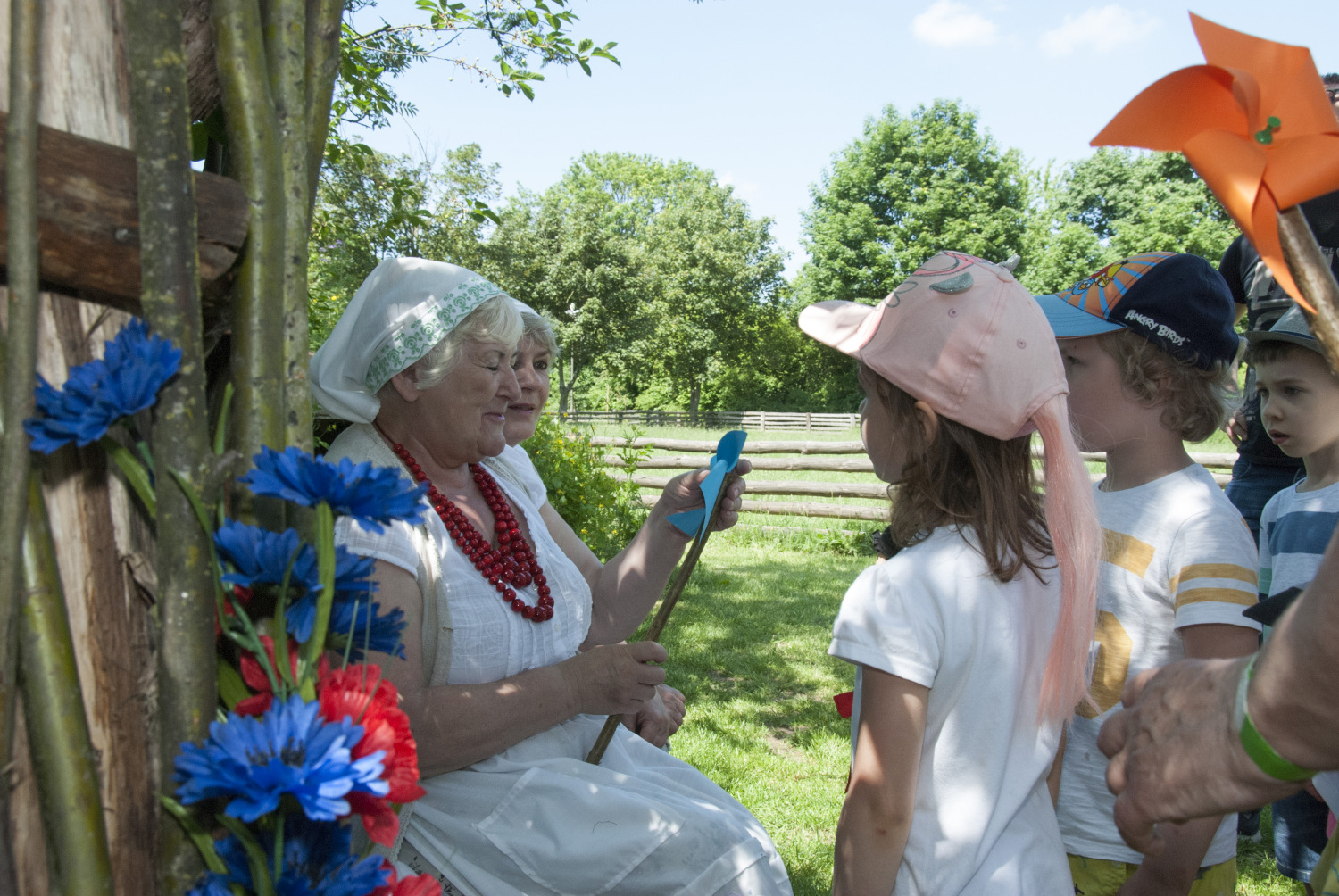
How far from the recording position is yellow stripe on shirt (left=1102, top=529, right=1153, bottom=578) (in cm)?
187

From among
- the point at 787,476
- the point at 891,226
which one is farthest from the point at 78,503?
the point at 891,226

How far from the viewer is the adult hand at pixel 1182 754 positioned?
97 centimetres

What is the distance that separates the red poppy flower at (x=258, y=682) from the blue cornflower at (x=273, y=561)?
0.11ft

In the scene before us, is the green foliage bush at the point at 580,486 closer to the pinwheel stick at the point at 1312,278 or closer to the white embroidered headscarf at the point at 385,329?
the white embroidered headscarf at the point at 385,329

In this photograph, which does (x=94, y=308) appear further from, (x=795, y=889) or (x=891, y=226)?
(x=891, y=226)

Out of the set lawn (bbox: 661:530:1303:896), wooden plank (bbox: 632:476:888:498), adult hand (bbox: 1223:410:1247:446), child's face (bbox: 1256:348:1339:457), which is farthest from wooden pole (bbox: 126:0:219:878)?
wooden plank (bbox: 632:476:888:498)

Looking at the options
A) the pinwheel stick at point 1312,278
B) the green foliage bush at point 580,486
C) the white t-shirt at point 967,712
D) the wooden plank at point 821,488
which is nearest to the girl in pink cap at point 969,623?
the white t-shirt at point 967,712

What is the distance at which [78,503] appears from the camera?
0.80m

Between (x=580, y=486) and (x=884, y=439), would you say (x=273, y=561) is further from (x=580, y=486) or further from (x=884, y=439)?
(x=580, y=486)

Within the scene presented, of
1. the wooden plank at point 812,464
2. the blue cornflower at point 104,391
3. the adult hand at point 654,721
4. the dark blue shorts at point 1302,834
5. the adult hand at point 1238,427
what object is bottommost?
the dark blue shorts at point 1302,834

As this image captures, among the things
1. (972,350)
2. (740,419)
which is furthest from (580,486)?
(740,419)

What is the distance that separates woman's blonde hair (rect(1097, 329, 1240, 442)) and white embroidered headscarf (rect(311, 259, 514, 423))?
154 centimetres

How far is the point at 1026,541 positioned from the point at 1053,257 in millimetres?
38845

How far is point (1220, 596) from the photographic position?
1723mm
